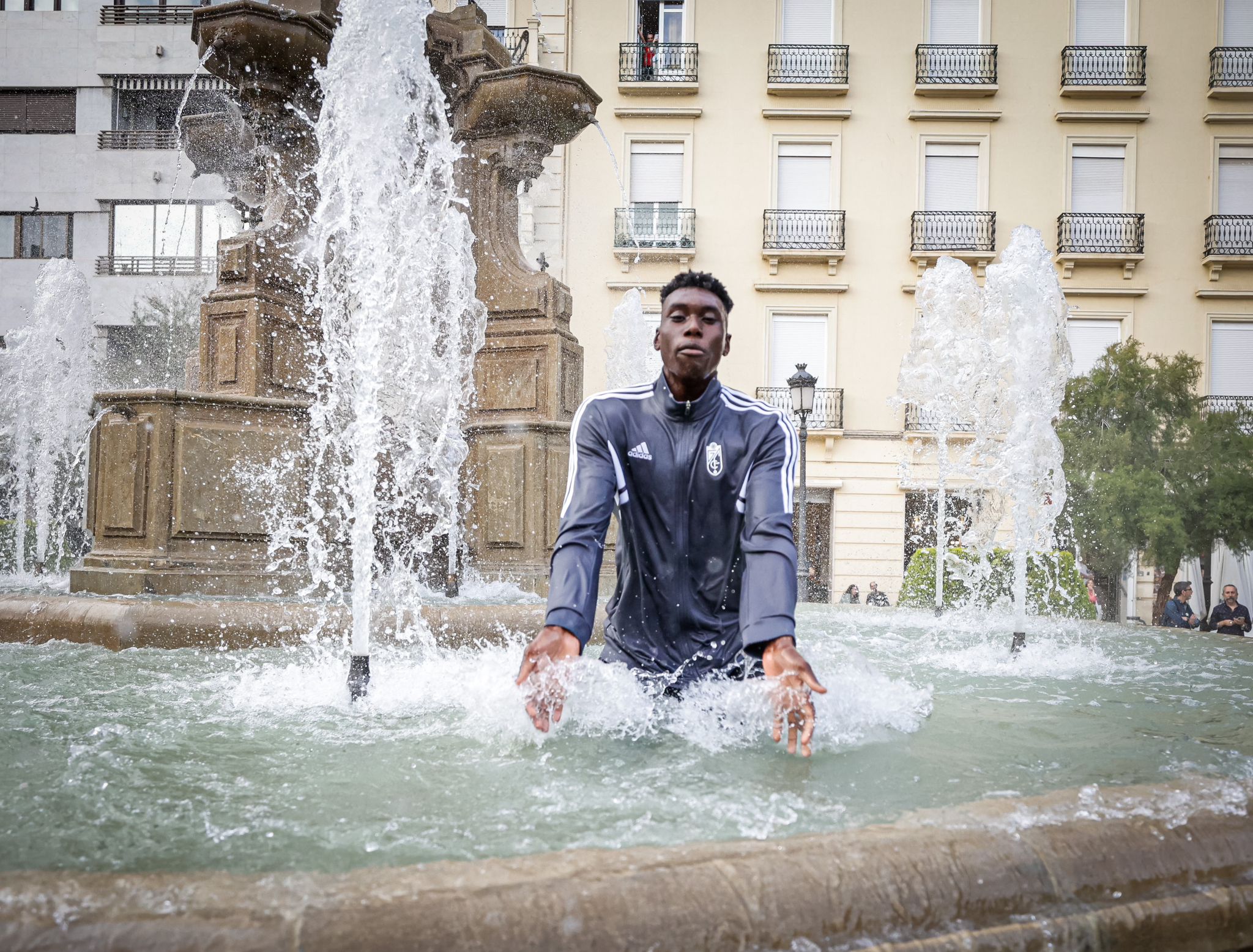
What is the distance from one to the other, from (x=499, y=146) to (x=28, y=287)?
22717 mm

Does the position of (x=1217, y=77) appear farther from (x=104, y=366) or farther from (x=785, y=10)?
(x=104, y=366)

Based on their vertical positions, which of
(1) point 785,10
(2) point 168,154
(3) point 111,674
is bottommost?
(3) point 111,674

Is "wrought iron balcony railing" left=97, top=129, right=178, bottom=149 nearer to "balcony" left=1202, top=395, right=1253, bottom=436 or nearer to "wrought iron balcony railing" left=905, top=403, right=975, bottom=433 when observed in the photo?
"wrought iron balcony railing" left=905, top=403, right=975, bottom=433

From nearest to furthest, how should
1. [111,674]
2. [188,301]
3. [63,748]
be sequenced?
[63,748], [111,674], [188,301]

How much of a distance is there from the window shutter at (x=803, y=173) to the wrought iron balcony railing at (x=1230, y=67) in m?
7.95

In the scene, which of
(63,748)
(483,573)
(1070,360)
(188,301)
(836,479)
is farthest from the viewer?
(188,301)

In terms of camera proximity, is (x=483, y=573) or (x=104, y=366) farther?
(x=104, y=366)

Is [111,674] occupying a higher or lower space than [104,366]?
lower

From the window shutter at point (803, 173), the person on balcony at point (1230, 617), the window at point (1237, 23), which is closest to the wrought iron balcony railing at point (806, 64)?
the window shutter at point (803, 173)

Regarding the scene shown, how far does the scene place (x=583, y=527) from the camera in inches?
104

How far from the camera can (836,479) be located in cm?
2062

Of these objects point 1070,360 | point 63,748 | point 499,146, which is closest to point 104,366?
point 499,146

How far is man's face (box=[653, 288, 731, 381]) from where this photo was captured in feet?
8.72

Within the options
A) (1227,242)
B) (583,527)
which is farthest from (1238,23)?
(583,527)
